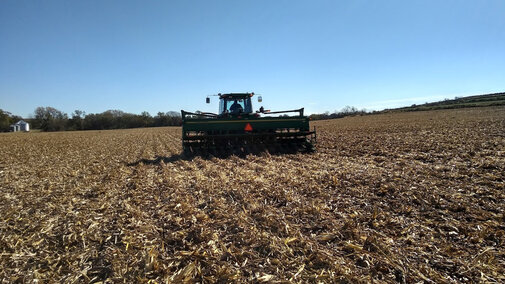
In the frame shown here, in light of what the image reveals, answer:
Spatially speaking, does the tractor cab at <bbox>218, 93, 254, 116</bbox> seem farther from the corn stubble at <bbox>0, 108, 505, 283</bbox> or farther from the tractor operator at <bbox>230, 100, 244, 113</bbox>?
the corn stubble at <bbox>0, 108, 505, 283</bbox>

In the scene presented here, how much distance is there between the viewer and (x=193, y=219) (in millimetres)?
4309

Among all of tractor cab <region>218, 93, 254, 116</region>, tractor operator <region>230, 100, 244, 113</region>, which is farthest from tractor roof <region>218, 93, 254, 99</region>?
tractor operator <region>230, 100, 244, 113</region>

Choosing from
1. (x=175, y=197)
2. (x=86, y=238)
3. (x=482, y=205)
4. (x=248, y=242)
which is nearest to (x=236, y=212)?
(x=248, y=242)

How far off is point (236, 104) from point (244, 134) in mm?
3027

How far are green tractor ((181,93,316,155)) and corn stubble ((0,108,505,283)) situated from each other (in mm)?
3899

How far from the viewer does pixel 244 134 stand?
1116 cm

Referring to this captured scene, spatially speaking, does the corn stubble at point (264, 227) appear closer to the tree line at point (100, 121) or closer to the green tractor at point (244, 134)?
the green tractor at point (244, 134)

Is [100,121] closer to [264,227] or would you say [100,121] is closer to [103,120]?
[103,120]

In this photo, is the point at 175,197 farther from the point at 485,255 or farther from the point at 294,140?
the point at 294,140

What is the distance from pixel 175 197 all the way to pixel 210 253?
249 cm

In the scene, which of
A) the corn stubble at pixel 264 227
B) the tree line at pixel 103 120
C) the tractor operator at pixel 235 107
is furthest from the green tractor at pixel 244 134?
the tree line at pixel 103 120

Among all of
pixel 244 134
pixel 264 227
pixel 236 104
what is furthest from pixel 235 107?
pixel 264 227

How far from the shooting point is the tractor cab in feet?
44.4

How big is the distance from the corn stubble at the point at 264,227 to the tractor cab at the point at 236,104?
6717 millimetres
